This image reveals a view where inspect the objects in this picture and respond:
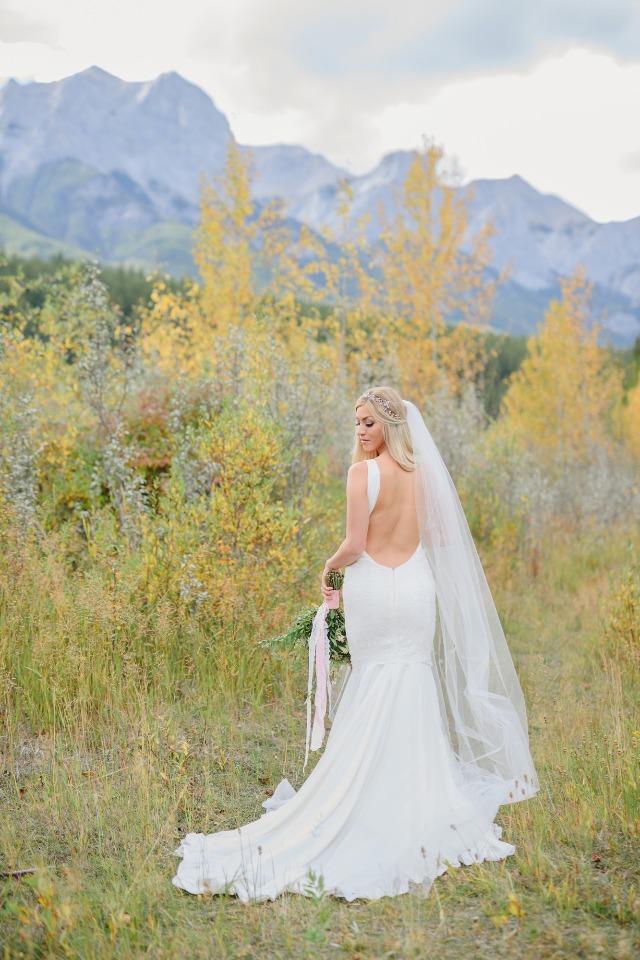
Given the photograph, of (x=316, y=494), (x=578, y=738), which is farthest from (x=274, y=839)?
(x=316, y=494)

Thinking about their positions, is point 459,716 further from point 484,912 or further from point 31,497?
point 31,497

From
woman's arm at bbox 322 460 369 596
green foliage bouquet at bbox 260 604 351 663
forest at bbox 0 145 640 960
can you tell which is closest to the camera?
forest at bbox 0 145 640 960

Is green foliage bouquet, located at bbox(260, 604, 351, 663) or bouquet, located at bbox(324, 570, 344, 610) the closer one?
bouquet, located at bbox(324, 570, 344, 610)

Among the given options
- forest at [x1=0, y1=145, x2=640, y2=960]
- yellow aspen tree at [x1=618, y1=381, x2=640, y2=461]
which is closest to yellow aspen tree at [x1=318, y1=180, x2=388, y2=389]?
forest at [x1=0, y1=145, x2=640, y2=960]

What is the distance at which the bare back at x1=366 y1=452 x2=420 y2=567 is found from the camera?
13.6ft

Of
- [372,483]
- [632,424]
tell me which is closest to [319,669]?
[372,483]

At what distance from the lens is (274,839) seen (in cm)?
376

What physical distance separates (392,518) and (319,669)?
2.98ft

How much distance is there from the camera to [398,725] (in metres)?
3.93

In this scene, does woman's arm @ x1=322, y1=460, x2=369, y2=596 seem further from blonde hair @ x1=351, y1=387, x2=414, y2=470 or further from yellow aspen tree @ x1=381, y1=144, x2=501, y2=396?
yellow aspen tree @ x1=381, y1=144, x2=501, y2=396

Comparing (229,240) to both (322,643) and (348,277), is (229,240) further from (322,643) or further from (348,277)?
(322,643)

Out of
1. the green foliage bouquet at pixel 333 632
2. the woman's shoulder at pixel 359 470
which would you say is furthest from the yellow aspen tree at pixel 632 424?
the woman's shoulder at pixel 359 470

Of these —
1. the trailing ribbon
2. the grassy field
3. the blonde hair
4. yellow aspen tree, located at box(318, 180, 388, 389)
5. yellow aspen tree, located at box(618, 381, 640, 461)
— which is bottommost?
the grassy field

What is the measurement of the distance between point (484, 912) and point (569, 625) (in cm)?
537
